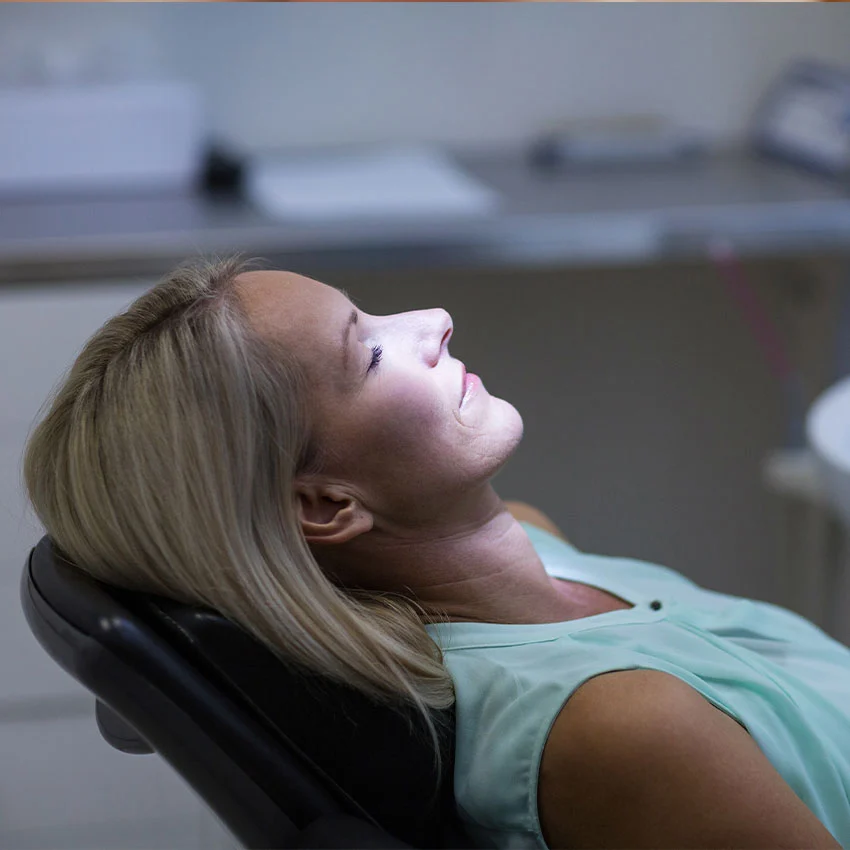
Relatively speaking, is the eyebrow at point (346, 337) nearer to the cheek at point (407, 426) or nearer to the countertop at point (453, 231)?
the cheek at point (407, 426)

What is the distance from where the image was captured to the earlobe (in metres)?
0.88

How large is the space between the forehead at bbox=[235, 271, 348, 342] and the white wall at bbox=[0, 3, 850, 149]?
143 cm

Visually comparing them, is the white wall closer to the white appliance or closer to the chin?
the white appliance

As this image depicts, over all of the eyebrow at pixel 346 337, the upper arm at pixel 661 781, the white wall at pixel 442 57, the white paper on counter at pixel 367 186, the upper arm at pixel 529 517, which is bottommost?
A: the upper arm at pixel 529 517

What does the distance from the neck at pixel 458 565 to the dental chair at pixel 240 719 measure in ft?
0.43

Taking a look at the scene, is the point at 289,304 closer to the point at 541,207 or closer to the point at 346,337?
the point at 346,337

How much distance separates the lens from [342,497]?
2.89 ft

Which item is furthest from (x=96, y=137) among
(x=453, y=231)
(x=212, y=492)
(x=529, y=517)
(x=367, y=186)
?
(x=212, y=492)

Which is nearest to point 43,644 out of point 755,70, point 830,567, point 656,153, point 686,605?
point 686,605

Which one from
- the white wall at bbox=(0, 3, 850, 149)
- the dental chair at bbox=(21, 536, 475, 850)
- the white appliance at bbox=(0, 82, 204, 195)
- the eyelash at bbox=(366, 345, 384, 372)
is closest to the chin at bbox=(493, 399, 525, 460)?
the eyelash at bbox=(366, 345, 384, 372)

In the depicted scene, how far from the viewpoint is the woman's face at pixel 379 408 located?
2.88 ft

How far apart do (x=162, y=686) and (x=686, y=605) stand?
510mm

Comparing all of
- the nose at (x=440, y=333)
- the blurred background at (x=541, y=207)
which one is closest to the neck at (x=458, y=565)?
the nose at (x=440, y=333)

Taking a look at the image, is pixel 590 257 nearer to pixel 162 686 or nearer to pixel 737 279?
pixel 737 279
